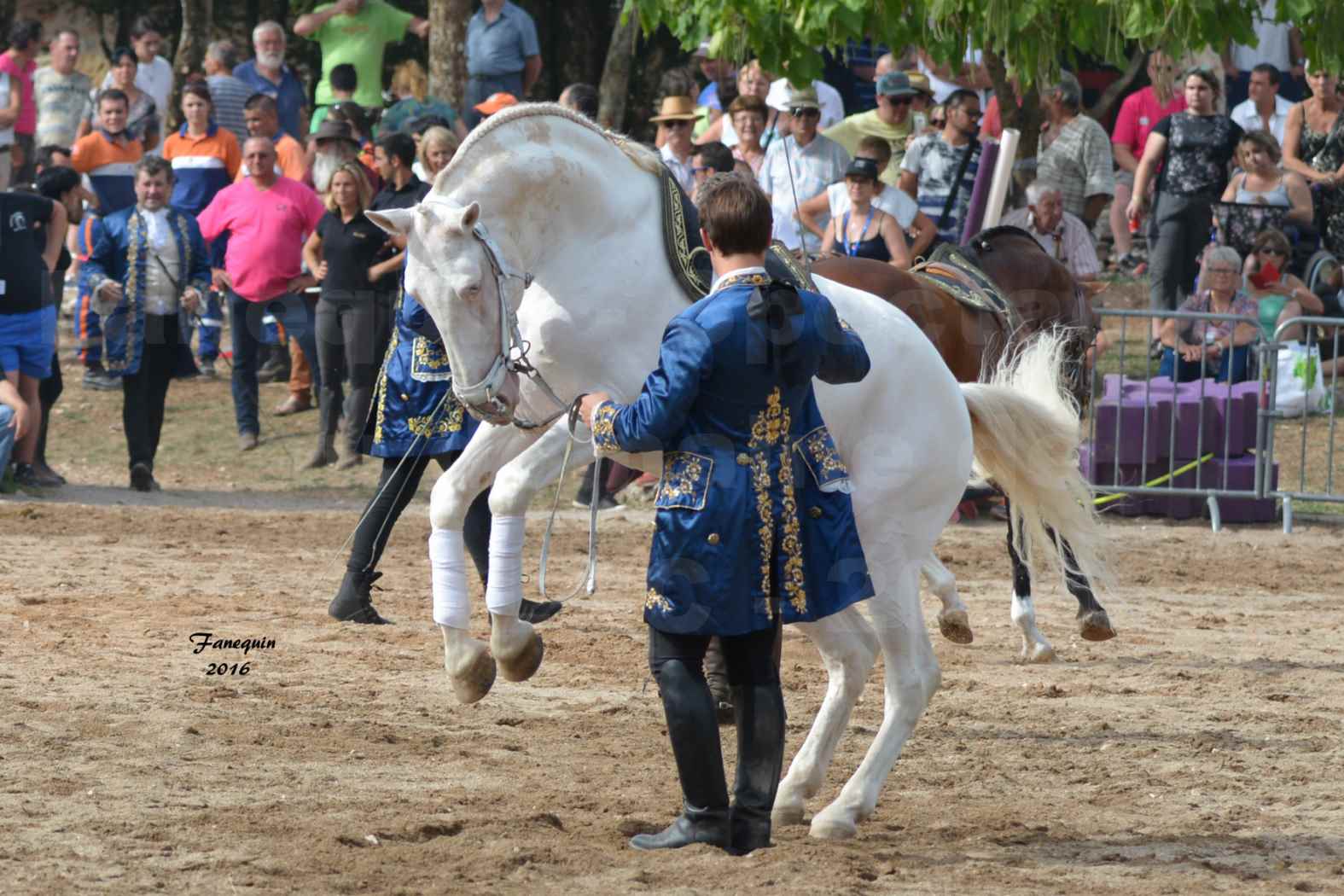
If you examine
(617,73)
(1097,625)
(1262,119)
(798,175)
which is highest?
(617,73)

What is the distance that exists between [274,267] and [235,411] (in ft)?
3.83

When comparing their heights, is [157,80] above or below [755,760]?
above

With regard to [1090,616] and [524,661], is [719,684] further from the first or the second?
[1090,616]

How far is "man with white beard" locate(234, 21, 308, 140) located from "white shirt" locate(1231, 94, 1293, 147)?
7468 millimetres

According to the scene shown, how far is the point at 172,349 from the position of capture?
41.1ft

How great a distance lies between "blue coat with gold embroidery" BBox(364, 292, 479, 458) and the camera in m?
7.62

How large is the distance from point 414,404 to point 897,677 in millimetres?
2762

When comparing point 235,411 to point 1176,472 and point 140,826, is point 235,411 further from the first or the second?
point 140,826

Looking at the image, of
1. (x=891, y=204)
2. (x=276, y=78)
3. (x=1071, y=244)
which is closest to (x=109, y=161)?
(x=276, y=78)

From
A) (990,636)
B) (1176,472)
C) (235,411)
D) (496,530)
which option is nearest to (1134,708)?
(990,636)

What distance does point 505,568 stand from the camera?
19.4 ft

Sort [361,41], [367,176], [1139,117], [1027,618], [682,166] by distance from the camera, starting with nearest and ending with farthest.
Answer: [1027,618] < [367,176] < [682,166] < [1139,117] < [361,41]

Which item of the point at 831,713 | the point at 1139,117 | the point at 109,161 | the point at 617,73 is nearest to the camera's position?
the point at 831,713

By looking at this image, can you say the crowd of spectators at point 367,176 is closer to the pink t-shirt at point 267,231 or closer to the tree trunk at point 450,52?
the pink t-shirt at point 267,231
